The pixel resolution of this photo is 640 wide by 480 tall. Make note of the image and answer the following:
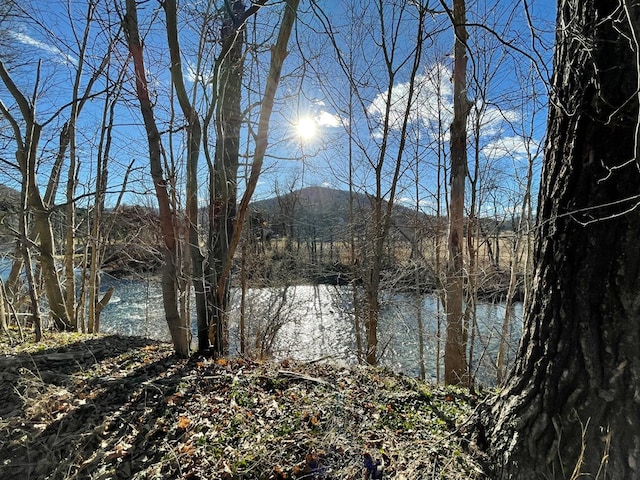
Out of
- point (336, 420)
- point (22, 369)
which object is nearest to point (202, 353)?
point (22, 369)

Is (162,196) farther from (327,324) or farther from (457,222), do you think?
(327,324)

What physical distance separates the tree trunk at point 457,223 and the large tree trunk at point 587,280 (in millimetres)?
3003

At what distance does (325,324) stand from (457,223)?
851 centimetres

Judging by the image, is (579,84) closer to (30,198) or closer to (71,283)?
(30,198)

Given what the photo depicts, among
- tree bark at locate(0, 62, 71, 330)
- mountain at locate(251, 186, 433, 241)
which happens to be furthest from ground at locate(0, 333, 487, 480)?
mountain at locate(251, 186, 433, 241)

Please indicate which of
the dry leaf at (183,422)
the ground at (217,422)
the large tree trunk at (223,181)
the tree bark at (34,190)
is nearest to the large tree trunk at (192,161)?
the large tree trunk at (223,181)

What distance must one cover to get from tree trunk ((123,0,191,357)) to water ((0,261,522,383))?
2098 millimetres

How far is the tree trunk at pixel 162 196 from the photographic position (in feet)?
9.61

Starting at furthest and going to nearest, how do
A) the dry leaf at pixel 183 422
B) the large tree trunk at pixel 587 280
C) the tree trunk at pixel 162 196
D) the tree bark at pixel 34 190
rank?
the tree bark at pixel 34 190
the tree trunk at pixel 162 196
the dry leaf at pixel 183 422
the large tree trunk at pixel 587 280

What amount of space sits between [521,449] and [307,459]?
100 centimetres

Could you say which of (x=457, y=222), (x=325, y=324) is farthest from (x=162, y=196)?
(x=325, y=324)

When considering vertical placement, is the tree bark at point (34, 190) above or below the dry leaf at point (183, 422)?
above

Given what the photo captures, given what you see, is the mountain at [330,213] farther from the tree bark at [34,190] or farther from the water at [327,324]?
the tree bark at [34,190]

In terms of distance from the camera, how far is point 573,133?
1379 millimetres
